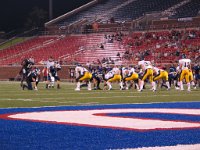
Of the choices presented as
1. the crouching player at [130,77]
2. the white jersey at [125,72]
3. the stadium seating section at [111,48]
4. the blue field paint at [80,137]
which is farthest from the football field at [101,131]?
the stadium seating section at [111,48]

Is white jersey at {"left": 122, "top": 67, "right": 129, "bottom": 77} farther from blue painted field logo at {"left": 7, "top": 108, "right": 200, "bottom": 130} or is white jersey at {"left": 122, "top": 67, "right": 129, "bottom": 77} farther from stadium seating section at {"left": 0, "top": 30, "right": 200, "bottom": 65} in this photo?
blue painted field logo at {"left": 7, "top": 108, "right": 200, "bottom": 130}

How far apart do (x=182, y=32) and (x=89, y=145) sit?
3142cm

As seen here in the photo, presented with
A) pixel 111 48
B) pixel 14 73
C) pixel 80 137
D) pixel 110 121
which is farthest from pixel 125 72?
pixel 14 73

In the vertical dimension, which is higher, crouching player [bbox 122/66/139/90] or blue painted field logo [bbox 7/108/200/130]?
crouching player [bbox 122/66/139/90]

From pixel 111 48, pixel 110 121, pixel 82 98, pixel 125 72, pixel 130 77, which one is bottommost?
pixel 82 98

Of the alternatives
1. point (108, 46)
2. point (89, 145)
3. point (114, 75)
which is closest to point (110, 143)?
point (89, 145)

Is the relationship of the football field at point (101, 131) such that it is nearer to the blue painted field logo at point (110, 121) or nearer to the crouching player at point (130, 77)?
the blue painted field logo at point (110, 121)

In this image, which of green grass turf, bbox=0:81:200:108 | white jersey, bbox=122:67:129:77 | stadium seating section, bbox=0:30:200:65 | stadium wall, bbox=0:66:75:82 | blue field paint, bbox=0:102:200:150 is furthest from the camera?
stadium wall, bbox=0:66:75:82

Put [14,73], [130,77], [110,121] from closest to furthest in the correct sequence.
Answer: [110,121], [130,77], [14,73]

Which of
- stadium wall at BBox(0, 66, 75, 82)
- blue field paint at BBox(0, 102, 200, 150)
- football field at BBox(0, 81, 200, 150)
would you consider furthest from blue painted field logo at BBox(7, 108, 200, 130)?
stadium wall at BBox(0, 66, 75, 82)

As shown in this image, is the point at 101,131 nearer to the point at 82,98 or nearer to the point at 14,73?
the point at 82,98

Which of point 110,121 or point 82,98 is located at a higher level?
point 110,121

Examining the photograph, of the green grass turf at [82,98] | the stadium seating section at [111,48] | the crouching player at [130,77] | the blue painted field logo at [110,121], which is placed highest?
the stadium seating section at [111,48]

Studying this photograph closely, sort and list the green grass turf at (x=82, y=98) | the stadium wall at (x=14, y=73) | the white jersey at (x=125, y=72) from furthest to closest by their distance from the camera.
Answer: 1. the stadium wall at (x=14, y=73)
2. the white jersey at (x=125, y=72)
3. the green grass turf at (x=82, y=98)
